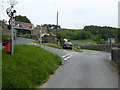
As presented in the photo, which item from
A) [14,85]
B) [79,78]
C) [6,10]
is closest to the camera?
[14,85]

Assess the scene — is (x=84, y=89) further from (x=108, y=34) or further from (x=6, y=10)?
(x=108, y=34)

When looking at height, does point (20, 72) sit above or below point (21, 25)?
below

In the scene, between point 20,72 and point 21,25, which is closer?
point 20,72

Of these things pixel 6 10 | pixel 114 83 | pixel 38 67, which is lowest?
pixel 114 83

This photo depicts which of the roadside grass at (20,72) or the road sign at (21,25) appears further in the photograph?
the road sign at (21,25)

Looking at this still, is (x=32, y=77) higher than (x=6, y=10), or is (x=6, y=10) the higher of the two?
(x=6, y=10)

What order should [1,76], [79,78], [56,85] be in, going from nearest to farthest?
[1,76]
[56,85]
[79,78]

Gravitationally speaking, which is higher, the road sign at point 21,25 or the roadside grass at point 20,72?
the road sign at point 21,25

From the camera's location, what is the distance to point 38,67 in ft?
28.5

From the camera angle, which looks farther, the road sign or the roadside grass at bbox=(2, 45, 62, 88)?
the road sign

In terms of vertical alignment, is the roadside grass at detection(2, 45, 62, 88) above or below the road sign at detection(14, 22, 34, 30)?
below

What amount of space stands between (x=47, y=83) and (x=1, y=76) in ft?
6.50

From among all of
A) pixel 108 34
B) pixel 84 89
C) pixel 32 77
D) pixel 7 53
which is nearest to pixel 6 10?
pixel 7 53

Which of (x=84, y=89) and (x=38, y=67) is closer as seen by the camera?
(x=84, y=89)
